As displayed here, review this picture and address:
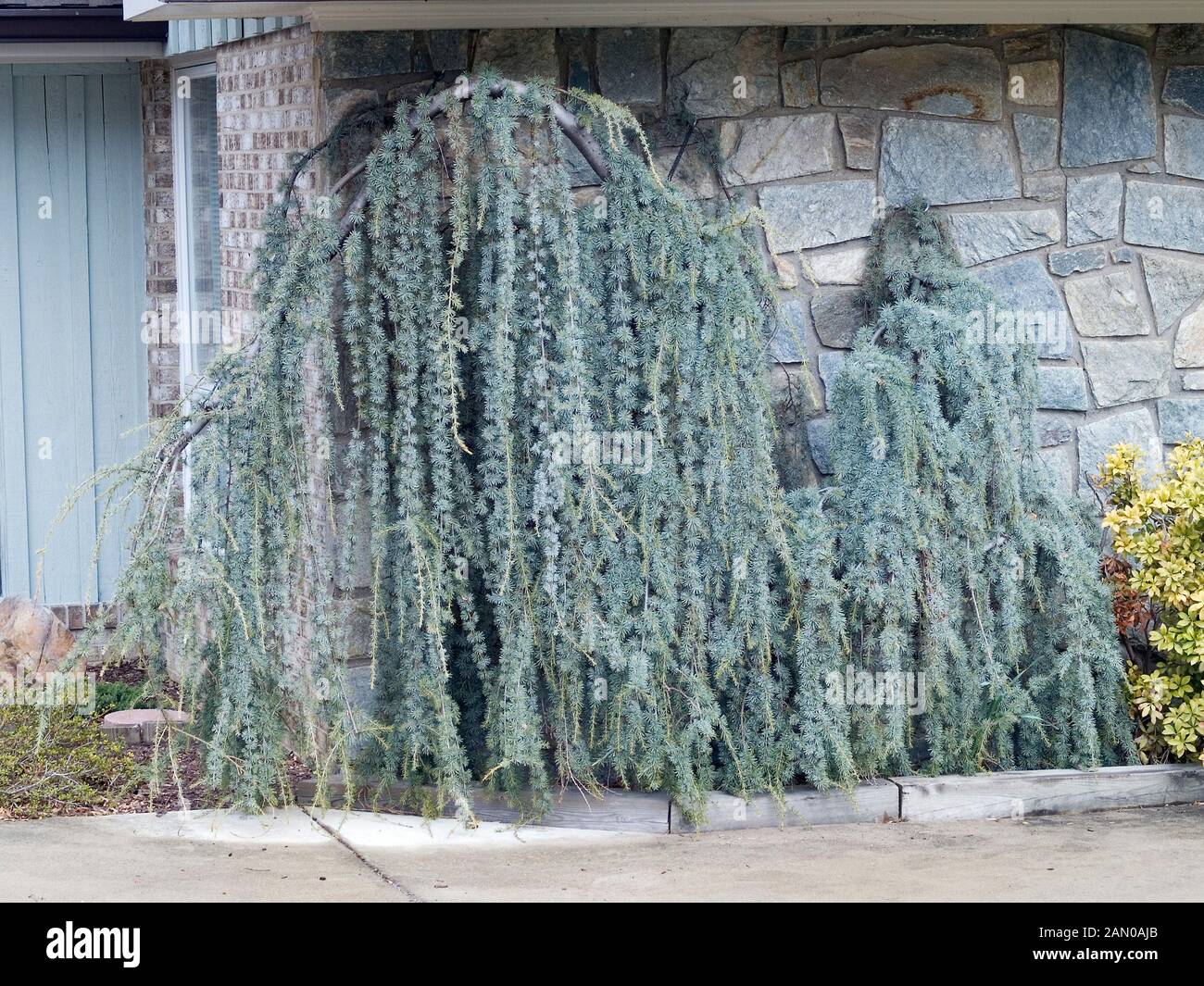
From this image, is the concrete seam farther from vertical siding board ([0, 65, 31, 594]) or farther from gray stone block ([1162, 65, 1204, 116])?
gray stone block ([1162, 65, 1204, 116])

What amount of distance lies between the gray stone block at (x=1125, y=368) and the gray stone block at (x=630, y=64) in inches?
85.4

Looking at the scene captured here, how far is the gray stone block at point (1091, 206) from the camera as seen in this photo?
5.93 meters

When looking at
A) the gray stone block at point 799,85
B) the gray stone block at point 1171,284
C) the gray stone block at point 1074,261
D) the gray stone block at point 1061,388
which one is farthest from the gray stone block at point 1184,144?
the gray stone block at point 799,85

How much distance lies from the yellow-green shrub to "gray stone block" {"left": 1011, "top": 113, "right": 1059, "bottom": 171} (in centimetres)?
125

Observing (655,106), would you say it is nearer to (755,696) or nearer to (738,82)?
(738,82)

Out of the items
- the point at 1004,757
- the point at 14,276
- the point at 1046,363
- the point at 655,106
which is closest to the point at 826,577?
the point at 1004,757

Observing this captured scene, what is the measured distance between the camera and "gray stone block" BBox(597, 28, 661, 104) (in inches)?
217

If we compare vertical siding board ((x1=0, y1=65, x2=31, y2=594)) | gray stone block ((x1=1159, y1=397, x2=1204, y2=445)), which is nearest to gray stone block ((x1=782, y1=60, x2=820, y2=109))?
gray stone block ((x1=1159, y1=397, x2=1204, y2=445))

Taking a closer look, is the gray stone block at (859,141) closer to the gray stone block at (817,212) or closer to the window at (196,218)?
the gray stone block at (817,212)

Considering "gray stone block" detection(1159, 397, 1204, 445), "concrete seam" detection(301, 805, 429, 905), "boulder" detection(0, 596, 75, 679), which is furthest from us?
"boulder" detection(0, 596, 75, 679)

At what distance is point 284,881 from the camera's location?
4.62 meters

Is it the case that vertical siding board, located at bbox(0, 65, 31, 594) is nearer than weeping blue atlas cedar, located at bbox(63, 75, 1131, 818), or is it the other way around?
weeping blue atlas cedar, located at bbox(63, 75, 1131, 818)

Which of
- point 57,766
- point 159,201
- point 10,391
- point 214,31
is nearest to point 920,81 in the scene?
point 214,31

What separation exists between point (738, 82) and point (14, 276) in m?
4.00
